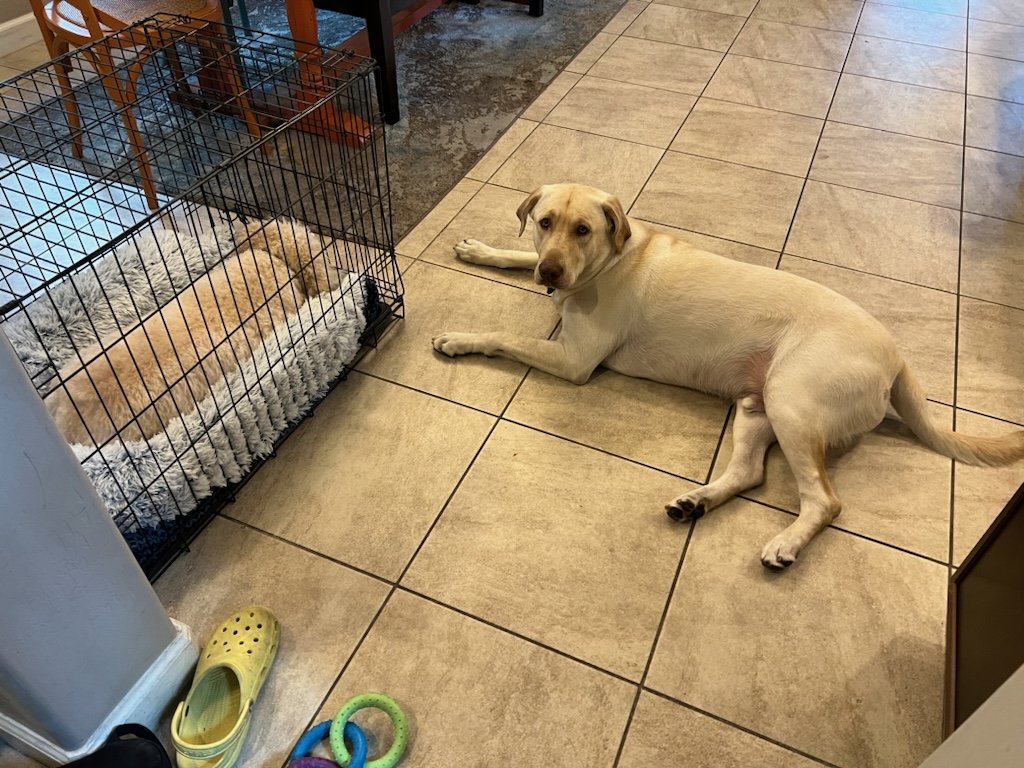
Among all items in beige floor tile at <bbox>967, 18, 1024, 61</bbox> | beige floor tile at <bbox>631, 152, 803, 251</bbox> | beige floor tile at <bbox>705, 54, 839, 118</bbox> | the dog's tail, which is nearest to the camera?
the dog's tail

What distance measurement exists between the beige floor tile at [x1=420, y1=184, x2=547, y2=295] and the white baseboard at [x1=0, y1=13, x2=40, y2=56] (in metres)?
2.56

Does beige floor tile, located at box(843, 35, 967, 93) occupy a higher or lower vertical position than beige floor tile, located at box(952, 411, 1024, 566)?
higher

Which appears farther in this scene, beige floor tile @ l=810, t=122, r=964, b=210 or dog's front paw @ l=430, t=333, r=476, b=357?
beige floor tile @ l=810, t=122, r=964, b=210

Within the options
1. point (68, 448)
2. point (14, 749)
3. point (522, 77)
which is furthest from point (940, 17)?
point (14, 749)

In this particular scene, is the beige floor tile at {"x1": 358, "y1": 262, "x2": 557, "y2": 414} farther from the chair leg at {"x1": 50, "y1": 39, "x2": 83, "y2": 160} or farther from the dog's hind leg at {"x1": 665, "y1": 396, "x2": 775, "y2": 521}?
the chair leg at {"x1": 50, "y1": 39, "x2": 83, "y2": 160}

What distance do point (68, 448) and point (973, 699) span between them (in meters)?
1.53

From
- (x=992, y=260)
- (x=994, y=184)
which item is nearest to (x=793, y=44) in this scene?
(x=994, y=184)

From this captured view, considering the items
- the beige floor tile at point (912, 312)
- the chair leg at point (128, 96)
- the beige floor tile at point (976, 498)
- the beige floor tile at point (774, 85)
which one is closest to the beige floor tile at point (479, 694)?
the beige floor tile at point (976, 498)

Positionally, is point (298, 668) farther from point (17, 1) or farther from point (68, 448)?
point (17, 1)

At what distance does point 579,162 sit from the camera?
9.35 feet

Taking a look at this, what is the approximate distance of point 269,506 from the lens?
67.3 inches

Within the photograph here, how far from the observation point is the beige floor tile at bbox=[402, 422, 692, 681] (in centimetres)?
151

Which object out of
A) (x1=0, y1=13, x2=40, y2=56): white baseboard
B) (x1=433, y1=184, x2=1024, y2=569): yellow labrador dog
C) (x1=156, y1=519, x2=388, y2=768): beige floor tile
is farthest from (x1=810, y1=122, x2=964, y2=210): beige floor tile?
(x1=0, y1=13, x2=40, y2=56): white baseboard

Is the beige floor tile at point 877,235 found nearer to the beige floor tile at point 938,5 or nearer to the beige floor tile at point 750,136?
the beige floor tile at point 750,136
